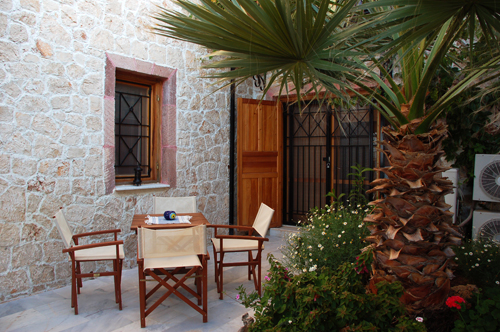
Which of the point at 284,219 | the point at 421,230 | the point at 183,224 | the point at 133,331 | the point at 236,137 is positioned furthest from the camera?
the point at 284,219

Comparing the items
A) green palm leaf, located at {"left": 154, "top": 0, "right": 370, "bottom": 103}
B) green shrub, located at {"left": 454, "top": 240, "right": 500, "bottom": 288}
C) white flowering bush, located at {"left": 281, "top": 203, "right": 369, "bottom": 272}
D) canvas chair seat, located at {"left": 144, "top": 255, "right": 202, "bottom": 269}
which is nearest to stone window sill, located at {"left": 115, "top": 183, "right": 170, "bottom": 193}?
canvas chair seat, located at {"left": 144, "top": 255, "right": 202, "bottom": 269}

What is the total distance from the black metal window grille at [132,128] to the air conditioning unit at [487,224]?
4041 mm

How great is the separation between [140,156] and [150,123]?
0.46 metres

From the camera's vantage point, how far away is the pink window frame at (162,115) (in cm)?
400

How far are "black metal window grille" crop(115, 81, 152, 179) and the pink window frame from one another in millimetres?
206

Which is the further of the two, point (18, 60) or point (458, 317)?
point (18, 60)

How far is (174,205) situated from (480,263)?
10.0 feet

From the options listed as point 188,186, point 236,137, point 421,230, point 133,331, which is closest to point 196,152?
point 188,186

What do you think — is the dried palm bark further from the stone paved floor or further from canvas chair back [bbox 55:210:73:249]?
canvas chair back [bbox 55:210:73:249]

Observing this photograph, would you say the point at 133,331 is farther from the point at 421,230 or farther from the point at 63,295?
the point at 421,230

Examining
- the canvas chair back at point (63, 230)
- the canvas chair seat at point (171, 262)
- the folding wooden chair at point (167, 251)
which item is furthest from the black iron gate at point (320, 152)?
the canvas chair back at point (63, 230)

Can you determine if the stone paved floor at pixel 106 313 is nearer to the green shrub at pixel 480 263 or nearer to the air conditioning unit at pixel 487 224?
the green shrub at pixel 480 263

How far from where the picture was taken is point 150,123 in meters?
4.71

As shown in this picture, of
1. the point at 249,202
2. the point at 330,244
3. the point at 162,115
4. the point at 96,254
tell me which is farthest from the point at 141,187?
the point at 330,244
